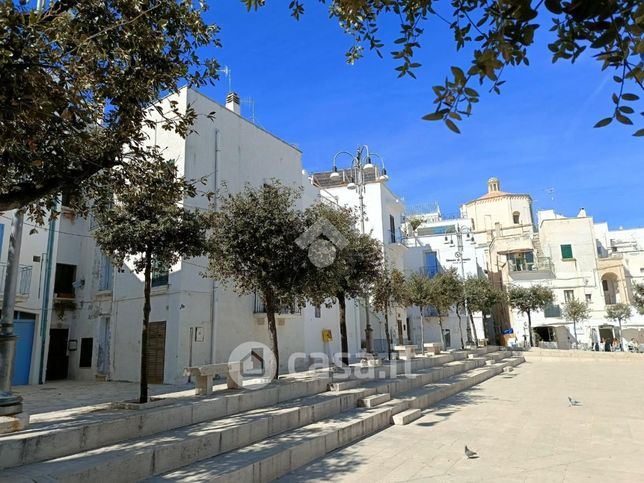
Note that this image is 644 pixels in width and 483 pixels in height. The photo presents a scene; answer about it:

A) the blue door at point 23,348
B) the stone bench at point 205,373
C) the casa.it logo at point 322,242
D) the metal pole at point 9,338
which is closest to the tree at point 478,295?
the casa.it logo at point 322,242

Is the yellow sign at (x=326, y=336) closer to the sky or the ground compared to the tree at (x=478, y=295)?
closer to the ground

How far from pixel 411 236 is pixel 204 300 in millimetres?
29691

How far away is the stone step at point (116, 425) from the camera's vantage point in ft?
18.3

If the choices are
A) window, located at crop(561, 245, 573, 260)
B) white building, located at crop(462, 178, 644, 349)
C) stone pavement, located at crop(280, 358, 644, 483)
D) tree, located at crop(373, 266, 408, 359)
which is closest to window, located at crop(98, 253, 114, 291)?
tree, located at crop(373, 266, 408, 359)

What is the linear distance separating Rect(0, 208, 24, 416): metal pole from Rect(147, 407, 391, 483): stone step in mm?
3434

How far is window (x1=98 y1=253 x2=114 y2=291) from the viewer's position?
1827 centimetres

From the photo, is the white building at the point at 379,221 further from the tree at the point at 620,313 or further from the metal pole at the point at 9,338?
the metal pole at the point at 9,338

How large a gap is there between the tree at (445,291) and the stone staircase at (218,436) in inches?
552

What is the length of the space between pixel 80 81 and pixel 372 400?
350 inches

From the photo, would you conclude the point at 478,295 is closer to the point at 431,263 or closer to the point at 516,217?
the point at 431,263

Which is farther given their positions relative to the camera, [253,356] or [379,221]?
[379,221]

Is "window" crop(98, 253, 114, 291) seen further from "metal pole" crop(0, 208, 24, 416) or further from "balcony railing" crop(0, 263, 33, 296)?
"metal pole" crop(0, 208, 24, 416)

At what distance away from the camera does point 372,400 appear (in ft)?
35.8

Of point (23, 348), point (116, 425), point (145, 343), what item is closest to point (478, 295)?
point (23, 348)
